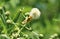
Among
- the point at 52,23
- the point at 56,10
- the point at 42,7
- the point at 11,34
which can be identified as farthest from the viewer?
the point at 56,10

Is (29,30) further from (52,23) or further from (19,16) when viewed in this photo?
(52,23)

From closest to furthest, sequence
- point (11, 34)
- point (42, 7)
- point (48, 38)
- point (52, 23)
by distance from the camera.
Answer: point (11, 34), point (48, 38), point (52, 23), point (42, 7)

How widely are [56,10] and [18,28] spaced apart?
2671 mm

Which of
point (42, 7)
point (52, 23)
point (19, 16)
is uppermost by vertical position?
point (42, 7)

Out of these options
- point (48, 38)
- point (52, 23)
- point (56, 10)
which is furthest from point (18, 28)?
point (56, 10)

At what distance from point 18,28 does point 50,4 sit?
2.56 meters

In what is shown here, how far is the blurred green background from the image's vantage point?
3.28 meters

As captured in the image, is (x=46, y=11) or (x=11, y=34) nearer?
(x=11, y=34)

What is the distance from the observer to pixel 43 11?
4.04 metres

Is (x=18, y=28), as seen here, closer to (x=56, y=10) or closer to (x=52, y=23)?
(x=52, y=23)

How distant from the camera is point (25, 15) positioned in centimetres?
171

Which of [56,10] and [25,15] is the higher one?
[56,10]

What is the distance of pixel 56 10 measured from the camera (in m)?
4.25

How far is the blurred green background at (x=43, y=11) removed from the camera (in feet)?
10.8
